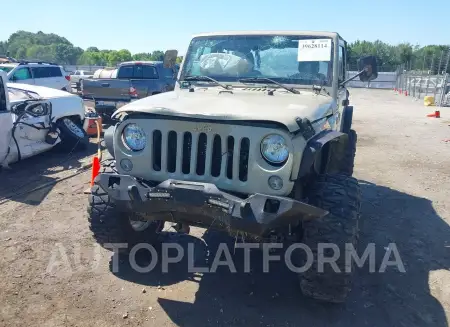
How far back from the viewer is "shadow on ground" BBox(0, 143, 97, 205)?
5.69 m

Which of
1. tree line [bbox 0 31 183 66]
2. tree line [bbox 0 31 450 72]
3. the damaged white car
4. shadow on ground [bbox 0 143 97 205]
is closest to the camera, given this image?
shadow on ground [bbox 0 143 97 205]

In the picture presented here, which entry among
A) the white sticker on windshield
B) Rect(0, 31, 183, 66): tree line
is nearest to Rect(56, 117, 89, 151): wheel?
the white sticker on windshield

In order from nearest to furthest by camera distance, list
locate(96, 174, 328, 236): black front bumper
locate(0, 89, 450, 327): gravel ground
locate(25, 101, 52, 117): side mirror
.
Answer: locate(96, 174, 328, 236): black front bumper, locate(0, 89, 450, 327): gravel ground, locate(25, 101, 52, 117): side mirror

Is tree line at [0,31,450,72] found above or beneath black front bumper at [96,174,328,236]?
above

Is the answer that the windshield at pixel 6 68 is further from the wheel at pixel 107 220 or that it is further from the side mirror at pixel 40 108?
the wheel at pixel 107 220

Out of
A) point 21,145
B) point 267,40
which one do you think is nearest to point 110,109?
point 21,145

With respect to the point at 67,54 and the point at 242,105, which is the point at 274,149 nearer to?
the point at 242,105

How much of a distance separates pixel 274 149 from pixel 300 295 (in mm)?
1386

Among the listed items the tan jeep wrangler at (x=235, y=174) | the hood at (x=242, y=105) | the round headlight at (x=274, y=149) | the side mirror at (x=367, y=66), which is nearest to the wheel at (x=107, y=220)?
the tan jeep wrangler at (x=235, y=174)

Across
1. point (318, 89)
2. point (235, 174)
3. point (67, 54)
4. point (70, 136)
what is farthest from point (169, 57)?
point (67, 54)

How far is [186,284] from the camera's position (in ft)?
11.9

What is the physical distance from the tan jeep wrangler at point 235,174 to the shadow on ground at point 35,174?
2.53 metres

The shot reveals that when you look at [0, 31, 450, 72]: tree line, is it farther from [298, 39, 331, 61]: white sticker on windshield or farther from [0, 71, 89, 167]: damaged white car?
[298, 39, 331, 61]: white sticker on windshield

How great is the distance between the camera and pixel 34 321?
3.04m
